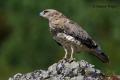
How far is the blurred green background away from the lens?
151ft

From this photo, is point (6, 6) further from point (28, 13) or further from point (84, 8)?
point (84, 8)

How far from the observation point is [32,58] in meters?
46.5

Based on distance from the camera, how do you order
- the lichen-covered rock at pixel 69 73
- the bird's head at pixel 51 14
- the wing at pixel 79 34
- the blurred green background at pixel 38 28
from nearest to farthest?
1. the lichen-covered rock at pixel 69 73
2. the wing at pixel 79 34
3. the bird's head at pixel 51 14
4. the blurred green background at pixel 38 28

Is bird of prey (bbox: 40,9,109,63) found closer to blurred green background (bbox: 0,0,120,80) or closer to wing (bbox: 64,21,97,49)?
wing (bbox: 64,21,97,49)

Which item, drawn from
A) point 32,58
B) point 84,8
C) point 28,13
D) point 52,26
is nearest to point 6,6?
point 28,13

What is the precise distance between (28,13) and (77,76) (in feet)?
128

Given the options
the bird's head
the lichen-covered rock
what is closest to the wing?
the bird's head

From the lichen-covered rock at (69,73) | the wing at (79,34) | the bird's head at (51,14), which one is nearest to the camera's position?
the lichen-covered rock at (69,73)

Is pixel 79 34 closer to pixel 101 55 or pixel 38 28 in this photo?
pixel 101 55

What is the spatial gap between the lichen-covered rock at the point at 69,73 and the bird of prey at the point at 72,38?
33.6 inches

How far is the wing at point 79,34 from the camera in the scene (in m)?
18.1

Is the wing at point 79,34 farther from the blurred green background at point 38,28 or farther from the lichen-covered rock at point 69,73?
the blurred green background at point 38,28

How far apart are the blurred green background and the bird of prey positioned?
23633mm

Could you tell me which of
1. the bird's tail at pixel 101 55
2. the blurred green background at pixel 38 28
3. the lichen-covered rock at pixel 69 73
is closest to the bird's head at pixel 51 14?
the bird's tail at pixel 101 55
